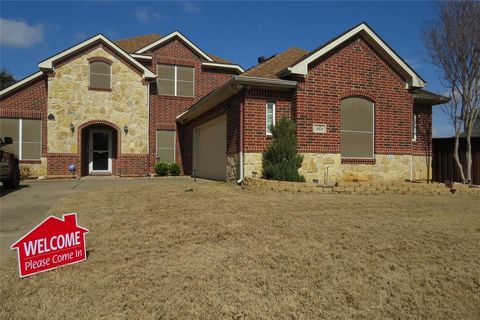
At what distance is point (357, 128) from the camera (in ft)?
43.0

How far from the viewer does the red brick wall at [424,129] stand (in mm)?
15227

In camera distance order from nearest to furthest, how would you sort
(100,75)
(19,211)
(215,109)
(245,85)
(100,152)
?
(19,211) < (245,85) < (215,109) < (100,75) < (100,152)

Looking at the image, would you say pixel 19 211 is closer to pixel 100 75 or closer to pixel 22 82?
pixel 100 75

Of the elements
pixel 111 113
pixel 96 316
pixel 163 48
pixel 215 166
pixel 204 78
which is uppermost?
pixel 163 48

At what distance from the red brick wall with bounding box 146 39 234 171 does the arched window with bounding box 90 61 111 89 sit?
7.31 ft

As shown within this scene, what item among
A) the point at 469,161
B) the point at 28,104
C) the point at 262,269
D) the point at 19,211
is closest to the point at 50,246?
the point at 262,269

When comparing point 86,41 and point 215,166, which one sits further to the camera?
point 86,41

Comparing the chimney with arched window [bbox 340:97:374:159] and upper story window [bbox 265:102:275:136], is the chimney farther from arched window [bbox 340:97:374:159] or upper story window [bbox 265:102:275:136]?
arched window [bbox 340:97:374:159]

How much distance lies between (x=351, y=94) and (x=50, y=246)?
36.5 feet

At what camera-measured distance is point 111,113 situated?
18.3 m

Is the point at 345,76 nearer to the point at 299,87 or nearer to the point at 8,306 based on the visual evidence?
the point at 299,87

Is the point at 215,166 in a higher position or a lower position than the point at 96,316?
higher

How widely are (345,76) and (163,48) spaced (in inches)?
448

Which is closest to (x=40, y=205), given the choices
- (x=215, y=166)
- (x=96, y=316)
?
(x=96, y=316)
